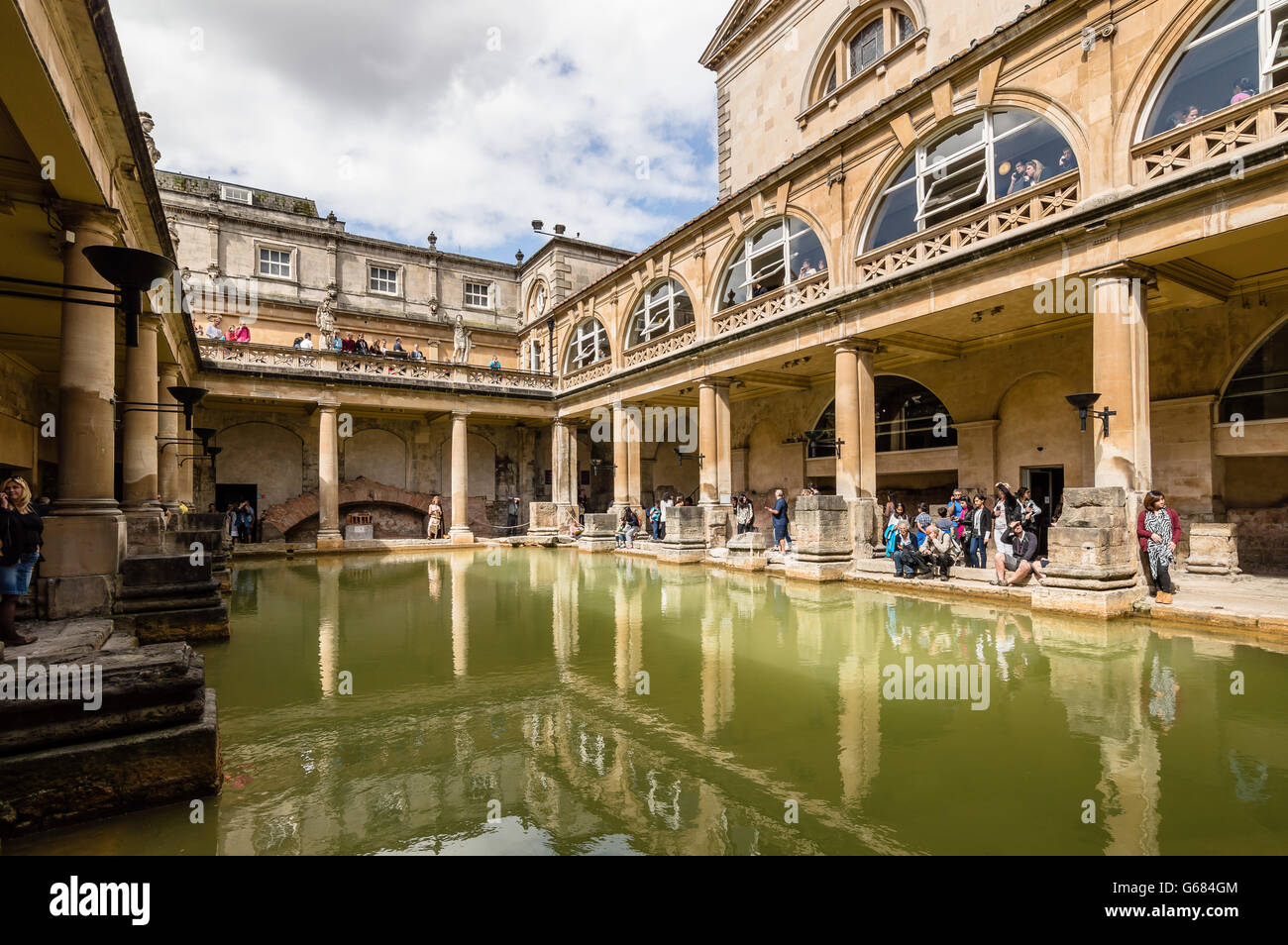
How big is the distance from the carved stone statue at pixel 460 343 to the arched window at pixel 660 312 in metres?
11.0

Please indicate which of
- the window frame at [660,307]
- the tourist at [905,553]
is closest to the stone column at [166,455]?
the window frame at [660,307]

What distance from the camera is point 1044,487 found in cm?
1570

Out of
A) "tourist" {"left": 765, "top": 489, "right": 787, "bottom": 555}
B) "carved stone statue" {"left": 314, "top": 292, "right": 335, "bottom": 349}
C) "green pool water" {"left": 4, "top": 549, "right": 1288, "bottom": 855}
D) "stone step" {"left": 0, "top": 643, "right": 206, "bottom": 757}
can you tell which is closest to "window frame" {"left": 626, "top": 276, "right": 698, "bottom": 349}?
"tourist" {"left": 765, "top": 489, "right": 787, "bottom": 555}

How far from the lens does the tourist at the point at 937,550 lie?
11.0 metres

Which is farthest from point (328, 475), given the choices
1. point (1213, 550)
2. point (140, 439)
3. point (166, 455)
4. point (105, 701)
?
point (1213, 550)

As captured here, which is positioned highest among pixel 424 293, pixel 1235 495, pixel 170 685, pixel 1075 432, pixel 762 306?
pixel 424 293

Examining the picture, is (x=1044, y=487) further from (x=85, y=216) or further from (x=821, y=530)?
(x=85, y=216)

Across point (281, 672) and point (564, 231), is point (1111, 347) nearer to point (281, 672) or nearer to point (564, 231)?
point (281, 672)

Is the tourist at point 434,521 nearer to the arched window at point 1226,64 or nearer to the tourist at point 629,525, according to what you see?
the tourist at point 629,525

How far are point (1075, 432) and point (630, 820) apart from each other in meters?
15.1

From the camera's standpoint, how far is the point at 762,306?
54.7ft
